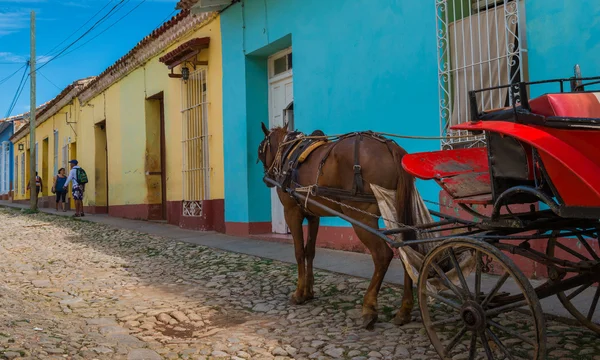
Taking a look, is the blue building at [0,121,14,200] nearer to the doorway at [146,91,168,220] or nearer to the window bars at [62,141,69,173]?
the window bars at [62,141,69,173]

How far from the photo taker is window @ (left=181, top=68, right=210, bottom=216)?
10.5 m

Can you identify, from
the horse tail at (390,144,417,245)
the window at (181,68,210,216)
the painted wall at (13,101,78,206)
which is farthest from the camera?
the painted wall at (13,101,78,206)

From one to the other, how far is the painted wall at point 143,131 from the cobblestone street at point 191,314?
3475 millimetres

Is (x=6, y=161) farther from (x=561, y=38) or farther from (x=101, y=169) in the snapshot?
(x=561, y=38)

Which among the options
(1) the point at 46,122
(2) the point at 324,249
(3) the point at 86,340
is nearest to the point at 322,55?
(2) the point at 324,249

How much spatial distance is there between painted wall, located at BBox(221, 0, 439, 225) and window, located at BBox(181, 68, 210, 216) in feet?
3.26

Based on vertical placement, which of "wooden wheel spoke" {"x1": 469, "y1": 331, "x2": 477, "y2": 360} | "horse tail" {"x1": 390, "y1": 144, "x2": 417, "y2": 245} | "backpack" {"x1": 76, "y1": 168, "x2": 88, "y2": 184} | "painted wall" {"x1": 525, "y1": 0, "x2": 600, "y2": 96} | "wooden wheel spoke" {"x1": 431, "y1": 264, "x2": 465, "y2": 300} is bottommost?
"wooden wheel spoke" {"x1": 469, "y1": 331, "x2": 477, "y2": 360}

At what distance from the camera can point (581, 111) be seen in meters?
2.59

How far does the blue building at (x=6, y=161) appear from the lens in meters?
33.9

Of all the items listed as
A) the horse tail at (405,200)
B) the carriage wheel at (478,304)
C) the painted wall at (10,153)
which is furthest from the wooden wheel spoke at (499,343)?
the painted wall at (10,153)

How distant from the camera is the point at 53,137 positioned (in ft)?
75.7

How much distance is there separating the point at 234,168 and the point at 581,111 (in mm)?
7279

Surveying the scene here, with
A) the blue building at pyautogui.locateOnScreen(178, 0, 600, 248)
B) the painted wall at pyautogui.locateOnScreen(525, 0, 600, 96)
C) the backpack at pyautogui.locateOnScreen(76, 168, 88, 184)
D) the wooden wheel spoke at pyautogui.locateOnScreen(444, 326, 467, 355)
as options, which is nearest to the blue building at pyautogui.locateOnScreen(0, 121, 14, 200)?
the backpack at pyautogui.locateOnScreen(76, 168, 88, 184)

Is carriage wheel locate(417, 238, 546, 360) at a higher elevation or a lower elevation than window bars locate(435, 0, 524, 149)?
lower
